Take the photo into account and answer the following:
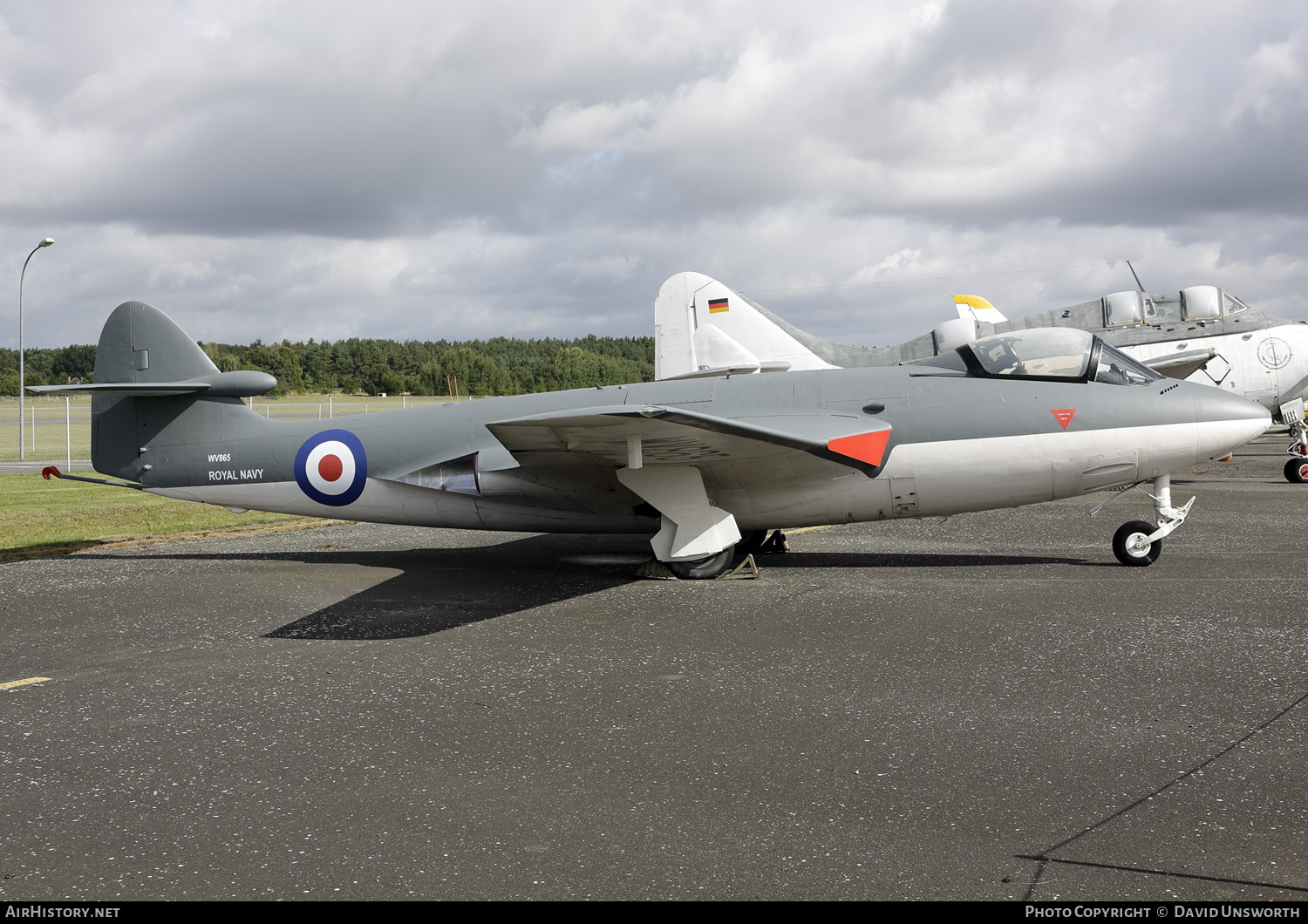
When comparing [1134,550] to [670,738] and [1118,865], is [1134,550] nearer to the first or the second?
[670,738]

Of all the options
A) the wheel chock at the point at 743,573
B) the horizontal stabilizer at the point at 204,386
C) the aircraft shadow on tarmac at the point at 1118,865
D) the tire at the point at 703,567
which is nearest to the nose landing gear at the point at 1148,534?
the wheel chock at the point at 743,573

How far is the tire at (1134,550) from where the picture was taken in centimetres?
918

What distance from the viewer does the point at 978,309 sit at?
29188 millimetres

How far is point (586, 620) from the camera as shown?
7.51 m

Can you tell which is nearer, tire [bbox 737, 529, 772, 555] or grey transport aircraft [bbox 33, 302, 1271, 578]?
grey transport aircraft [bbox 33, 302, 1271, 578]

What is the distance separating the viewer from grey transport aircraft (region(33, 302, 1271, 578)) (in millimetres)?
8961

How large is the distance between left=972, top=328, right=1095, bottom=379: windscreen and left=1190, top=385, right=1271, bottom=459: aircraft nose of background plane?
3.99 ft

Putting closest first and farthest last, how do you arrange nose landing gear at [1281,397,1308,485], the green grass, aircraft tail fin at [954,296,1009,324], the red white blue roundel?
1. the red white blue roundel
2. the green grass
3. nose landing gear at [1281,397,1308,485]
4. aircraft tail fin at [954,296,1009,324]

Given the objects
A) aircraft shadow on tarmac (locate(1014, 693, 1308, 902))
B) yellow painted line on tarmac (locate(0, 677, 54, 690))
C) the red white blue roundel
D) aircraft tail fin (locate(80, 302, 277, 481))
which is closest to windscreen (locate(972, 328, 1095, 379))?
aircraft shadow on tarmac (locate(1014, 693, 1308, 902))

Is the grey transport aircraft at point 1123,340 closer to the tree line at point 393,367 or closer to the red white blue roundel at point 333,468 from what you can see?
the red white blue roundel at point 333,468

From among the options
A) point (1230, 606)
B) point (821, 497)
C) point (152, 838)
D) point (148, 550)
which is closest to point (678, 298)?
point (821, 497)

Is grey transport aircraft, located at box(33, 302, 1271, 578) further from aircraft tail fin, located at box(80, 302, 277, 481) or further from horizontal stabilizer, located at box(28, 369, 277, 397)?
aircraft tail fin, located at box(80, 302, 277, 481)

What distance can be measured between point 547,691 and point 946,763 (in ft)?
8.02
